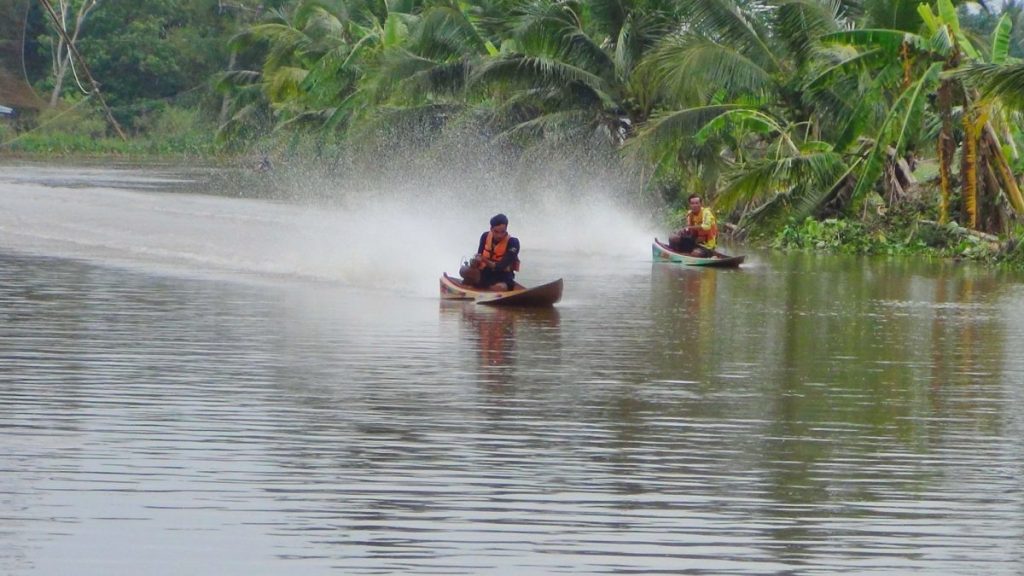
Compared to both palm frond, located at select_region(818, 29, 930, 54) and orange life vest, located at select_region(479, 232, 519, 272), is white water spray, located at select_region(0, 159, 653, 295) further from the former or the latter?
palm frond, located at select_region(818, 29, 930, 54)

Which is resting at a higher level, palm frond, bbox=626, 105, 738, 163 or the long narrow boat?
palm frond, bbox=626, 105, 738, 163

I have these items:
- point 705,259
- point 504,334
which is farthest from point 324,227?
point 504,334

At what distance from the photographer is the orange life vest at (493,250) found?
741 inches

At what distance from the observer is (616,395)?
40.8 feet

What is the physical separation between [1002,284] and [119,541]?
18527mm

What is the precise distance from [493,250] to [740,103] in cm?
1367

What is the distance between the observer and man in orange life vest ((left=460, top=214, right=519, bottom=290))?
18.8m

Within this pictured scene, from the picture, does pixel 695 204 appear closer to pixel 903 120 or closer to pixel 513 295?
pixel 903 120

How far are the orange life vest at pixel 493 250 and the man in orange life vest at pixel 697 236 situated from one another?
8.17m

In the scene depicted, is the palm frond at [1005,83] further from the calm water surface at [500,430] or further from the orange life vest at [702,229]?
the orange life vest at [702,229]

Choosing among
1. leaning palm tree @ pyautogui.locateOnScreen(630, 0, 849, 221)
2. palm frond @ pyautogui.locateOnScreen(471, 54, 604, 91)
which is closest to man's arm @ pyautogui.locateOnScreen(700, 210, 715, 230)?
leaning palm tree @ pyautogui.locateOnScreen(630, 0, 849, 221)

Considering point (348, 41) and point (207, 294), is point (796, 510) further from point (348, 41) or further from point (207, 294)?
point (348, 41)

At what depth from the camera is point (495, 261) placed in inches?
746

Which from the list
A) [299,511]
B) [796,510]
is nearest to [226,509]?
[299,511]
